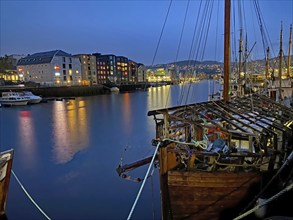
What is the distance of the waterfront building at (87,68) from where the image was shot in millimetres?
107688

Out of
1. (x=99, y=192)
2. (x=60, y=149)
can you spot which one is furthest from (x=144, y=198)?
(x=60, y=149)

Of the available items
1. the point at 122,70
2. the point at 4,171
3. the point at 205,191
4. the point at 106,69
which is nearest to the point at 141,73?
the point at 122,70

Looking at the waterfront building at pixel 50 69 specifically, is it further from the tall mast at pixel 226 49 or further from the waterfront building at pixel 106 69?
the tall mast at pixel 226 49

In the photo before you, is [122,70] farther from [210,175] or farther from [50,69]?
[210,175]

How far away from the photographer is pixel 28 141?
27203 mm

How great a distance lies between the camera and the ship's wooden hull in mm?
7030

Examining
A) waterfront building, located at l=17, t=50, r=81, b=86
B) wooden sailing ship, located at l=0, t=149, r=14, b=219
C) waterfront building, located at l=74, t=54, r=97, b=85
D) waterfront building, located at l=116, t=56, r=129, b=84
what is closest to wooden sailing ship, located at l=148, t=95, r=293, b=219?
wooden sailing ship, located at l=0, t=149, r=14, b=219

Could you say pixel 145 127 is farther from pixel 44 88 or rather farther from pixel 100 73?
pixel 100 73

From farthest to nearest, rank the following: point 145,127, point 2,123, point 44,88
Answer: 1. point 44,88
2. point 2,123
3. point 145,127

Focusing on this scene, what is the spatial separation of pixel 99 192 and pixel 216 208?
25.4ft

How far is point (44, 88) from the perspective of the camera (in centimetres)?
7775

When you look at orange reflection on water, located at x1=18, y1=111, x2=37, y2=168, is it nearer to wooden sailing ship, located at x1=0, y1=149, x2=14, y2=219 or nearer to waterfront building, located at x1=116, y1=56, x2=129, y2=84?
wooden sailing ship, located at x1=0, y1=149, x2=14, y2=219

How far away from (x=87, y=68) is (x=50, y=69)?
22.7 meters

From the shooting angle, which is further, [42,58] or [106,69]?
[106,69]
